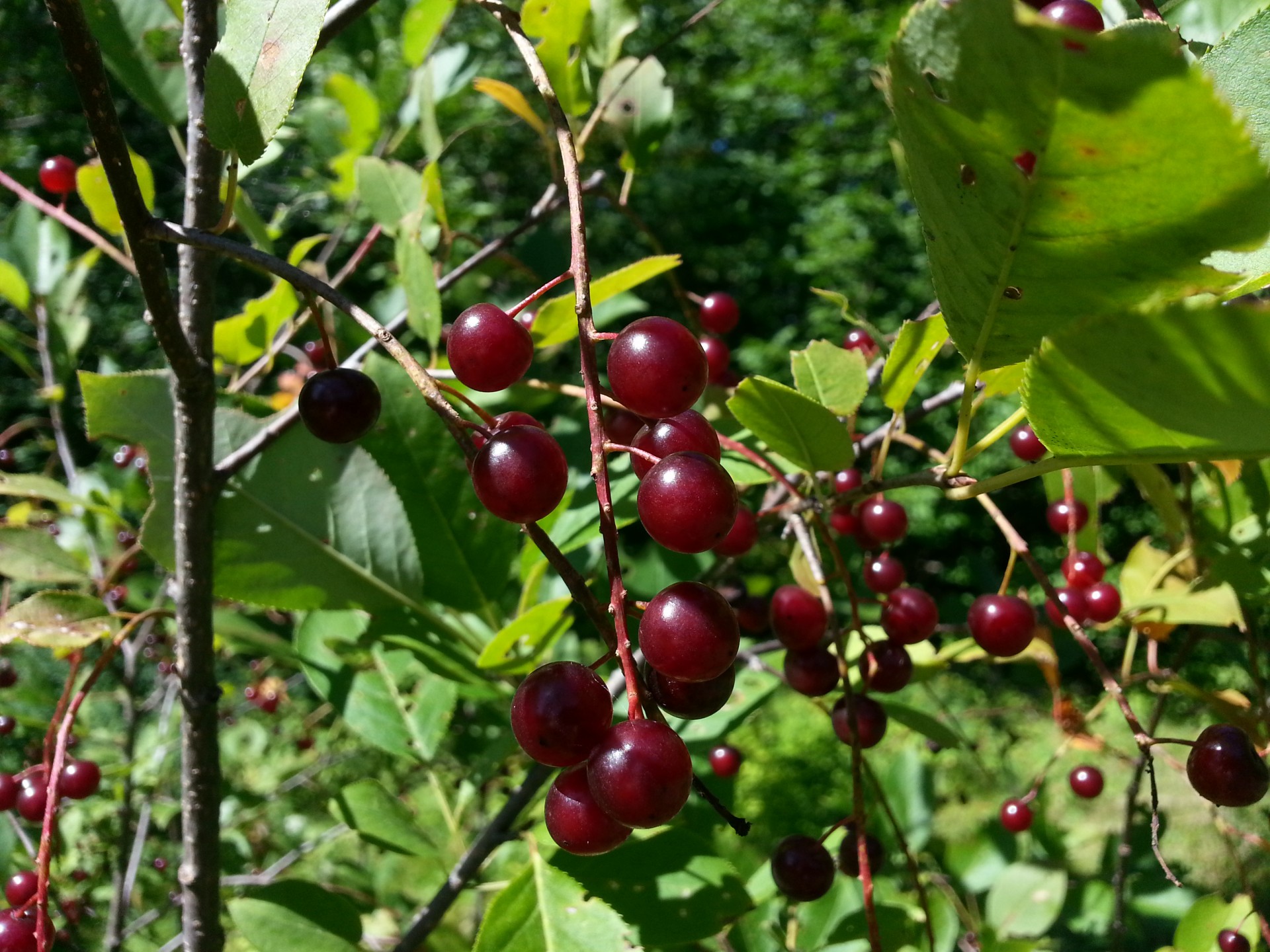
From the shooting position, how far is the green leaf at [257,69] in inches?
18.8

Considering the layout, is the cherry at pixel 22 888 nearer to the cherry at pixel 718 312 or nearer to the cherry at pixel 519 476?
the cherry at pixel 519 476

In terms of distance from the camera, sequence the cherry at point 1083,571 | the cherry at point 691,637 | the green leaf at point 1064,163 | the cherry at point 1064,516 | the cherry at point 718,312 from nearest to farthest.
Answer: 1. the green leaf at point 1064,163
2. the cherry at point 691,637
3. the cherry at point 1083,571
4. the cherry at point 1064,516
5. the cherry at point 718,312

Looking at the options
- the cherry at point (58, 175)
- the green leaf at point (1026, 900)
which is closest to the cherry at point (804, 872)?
the green leaf at point (1026, 900)

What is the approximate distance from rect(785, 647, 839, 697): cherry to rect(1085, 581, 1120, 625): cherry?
1.01ft

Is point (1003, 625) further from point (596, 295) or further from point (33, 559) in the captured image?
point (33, 559)

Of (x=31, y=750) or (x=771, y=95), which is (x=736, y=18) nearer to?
(x=771, y=95)

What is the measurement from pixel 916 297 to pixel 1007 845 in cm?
548

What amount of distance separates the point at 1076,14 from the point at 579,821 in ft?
1.53

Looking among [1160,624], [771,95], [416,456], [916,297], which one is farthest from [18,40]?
[1160,624]

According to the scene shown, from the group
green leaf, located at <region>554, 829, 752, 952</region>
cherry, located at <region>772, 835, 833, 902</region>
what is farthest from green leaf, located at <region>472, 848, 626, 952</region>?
cherry, located at <region>772, 835, 833, 902</region>

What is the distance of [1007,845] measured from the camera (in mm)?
1441

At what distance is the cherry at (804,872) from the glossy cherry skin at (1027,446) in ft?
1.34

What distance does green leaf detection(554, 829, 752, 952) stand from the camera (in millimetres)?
721

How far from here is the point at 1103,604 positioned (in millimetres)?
888
